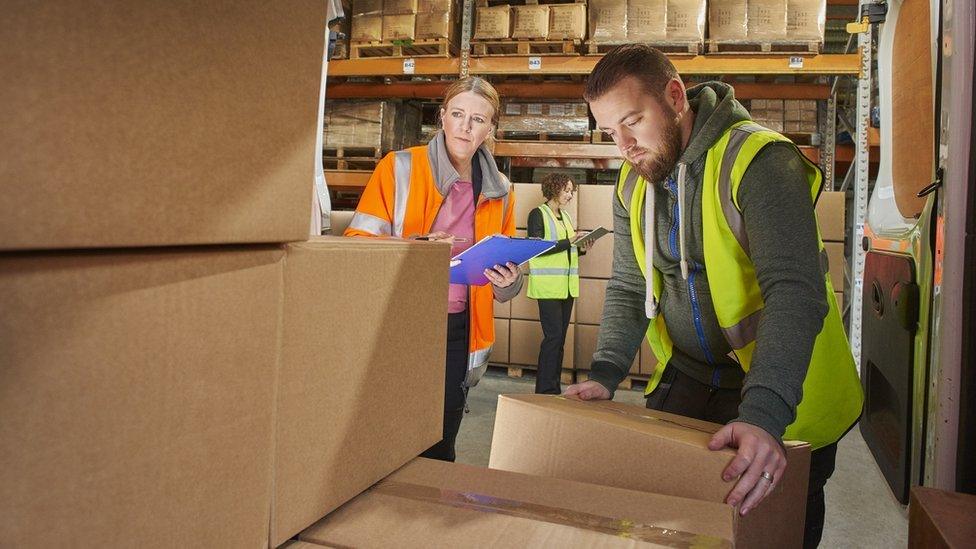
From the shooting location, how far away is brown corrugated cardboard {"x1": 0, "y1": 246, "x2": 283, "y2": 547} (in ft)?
1.40

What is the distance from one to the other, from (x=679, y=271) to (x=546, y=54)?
13.4 feet

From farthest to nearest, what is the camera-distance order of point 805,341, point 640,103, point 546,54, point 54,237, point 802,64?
1. point 546,54
2. point 802,64
3. point 640,103
4. point 805,341
5. point 54,237

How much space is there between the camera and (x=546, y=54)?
5.23 metres

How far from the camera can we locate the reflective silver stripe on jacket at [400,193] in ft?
7.48

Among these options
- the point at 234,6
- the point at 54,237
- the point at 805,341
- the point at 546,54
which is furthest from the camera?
the point at 546,54

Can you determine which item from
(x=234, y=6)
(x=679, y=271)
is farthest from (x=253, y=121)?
(x=679, y=271)

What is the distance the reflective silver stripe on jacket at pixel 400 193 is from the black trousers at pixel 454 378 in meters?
0.38

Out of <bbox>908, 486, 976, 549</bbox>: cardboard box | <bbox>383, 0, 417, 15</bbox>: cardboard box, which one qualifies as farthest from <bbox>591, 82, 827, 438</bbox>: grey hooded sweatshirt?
<bbox>383, 0, 417, 15</bbox>: cardboard box

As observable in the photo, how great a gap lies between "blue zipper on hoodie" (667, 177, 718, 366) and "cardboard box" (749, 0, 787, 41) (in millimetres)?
3968

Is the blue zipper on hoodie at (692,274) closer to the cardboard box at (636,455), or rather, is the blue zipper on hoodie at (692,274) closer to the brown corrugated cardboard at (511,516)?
the cardboard box at (636,455)

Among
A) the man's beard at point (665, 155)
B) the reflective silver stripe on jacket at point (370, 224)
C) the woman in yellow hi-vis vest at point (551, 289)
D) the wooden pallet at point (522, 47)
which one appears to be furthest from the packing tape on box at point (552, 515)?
the wooden pallet at point (522, 47)

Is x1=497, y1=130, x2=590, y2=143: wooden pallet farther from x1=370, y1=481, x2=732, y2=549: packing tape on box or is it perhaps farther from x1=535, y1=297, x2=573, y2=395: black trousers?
x1=370, y1=481, x2=732, y2=549: packing tape on box

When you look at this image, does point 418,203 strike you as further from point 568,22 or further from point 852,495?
point 568,22

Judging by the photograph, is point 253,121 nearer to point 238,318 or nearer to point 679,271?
point 238,318
